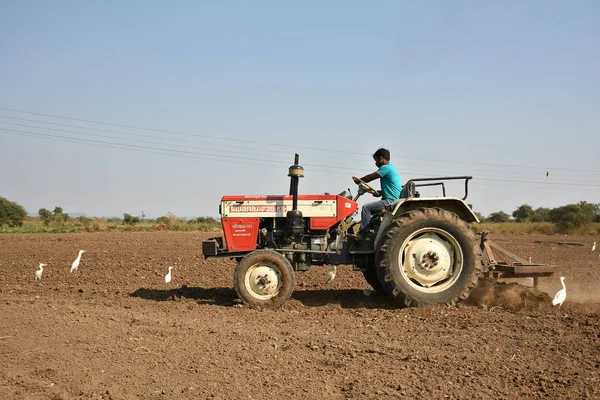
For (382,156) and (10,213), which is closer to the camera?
(382,156)

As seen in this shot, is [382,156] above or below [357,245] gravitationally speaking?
above

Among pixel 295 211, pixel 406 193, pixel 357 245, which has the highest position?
pixel 406 193

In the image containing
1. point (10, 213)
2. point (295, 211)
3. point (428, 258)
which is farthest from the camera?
point (10, 213)

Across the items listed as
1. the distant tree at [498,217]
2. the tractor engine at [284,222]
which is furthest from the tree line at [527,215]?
the tractor engine at [284,222]

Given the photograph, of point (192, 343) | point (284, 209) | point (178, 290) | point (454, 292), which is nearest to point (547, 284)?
point (454, 292)

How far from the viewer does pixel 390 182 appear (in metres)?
7.61

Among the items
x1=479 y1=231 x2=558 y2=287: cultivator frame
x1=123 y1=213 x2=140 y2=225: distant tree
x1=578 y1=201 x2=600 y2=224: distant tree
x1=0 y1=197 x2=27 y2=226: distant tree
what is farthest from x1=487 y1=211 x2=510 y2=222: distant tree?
x1=479 y1=231 x2=558 y2=287: cultivator frame

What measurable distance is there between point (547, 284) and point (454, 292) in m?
3.46

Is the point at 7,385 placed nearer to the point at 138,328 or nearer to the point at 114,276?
the point at 138,328

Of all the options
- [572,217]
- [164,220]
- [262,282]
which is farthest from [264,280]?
[572,217]

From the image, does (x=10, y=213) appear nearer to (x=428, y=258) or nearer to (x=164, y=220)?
(x=164, y=220)

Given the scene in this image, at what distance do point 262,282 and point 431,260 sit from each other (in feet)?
6.93

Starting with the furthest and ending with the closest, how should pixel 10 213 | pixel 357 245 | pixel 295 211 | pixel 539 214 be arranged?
pixel 539 214 → pixel 10 213 → pixel 357 245 → pixel 295 211

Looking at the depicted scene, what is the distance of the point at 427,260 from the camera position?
7.10 m
